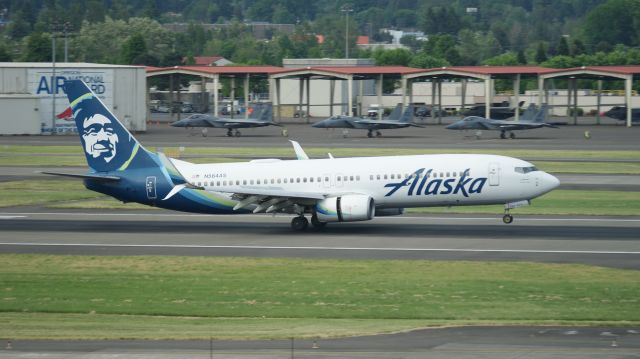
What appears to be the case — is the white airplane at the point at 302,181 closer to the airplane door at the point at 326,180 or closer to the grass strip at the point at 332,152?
the airplane door at the point at 326,180

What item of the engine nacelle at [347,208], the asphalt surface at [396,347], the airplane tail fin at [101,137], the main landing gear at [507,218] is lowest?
the asphalt surface at [396,347]

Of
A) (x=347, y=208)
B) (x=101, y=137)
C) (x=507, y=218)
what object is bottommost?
(x=507, y=218)

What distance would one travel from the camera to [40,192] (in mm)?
61188

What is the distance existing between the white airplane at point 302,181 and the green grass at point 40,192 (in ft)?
39.4

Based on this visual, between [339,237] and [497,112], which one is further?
[497,112]

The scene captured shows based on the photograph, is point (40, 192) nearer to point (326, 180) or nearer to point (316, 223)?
point (316, 223)

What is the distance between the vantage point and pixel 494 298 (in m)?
30.5

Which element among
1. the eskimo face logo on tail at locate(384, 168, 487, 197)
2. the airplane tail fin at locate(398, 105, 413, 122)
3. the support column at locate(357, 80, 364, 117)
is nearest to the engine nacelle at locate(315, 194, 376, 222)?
the eskimo face logo on tail at locate(384, 168, 487, 197)

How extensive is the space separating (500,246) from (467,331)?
14.2m

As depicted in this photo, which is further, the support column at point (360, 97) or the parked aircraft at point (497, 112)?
the support column at point (360, 97)

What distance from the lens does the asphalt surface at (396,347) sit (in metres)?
23.7

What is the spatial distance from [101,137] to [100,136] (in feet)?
0.20

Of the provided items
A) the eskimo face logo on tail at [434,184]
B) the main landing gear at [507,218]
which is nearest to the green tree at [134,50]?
the main landing gear at [507,218]

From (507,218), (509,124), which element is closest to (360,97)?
(509,124)
